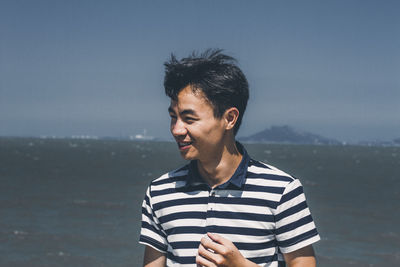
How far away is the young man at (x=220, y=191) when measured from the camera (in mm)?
2430

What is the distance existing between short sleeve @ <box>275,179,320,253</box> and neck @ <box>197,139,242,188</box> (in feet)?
1.07

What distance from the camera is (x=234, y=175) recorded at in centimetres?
255

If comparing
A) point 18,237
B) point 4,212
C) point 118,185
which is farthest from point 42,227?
point 118,185

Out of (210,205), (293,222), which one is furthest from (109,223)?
(293,222)

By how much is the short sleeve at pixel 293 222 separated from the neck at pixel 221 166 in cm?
32

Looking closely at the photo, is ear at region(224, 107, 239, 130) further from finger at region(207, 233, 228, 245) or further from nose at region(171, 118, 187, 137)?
finger at region(207, 233, 228, 245)

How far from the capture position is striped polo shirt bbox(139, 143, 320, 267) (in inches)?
95.1

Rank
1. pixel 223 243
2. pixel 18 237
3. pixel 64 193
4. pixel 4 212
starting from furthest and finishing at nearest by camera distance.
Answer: pixel 64 193 < pixel 4 212 < pixel 18 237 < pixel 223 243

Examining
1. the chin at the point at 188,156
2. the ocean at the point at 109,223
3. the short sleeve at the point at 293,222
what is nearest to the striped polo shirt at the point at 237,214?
the short sleeve at the point at 293,222

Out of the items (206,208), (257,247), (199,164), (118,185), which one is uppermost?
(199,164)

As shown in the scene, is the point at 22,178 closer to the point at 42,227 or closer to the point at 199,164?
the point at 42,227

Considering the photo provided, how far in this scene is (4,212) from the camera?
27.9 m

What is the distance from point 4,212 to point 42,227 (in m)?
5.08

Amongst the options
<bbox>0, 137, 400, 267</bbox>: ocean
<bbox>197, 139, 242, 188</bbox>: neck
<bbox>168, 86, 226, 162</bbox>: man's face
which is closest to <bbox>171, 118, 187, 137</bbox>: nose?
<bbox>168, 86, 226, 162</bbox>: man's face
